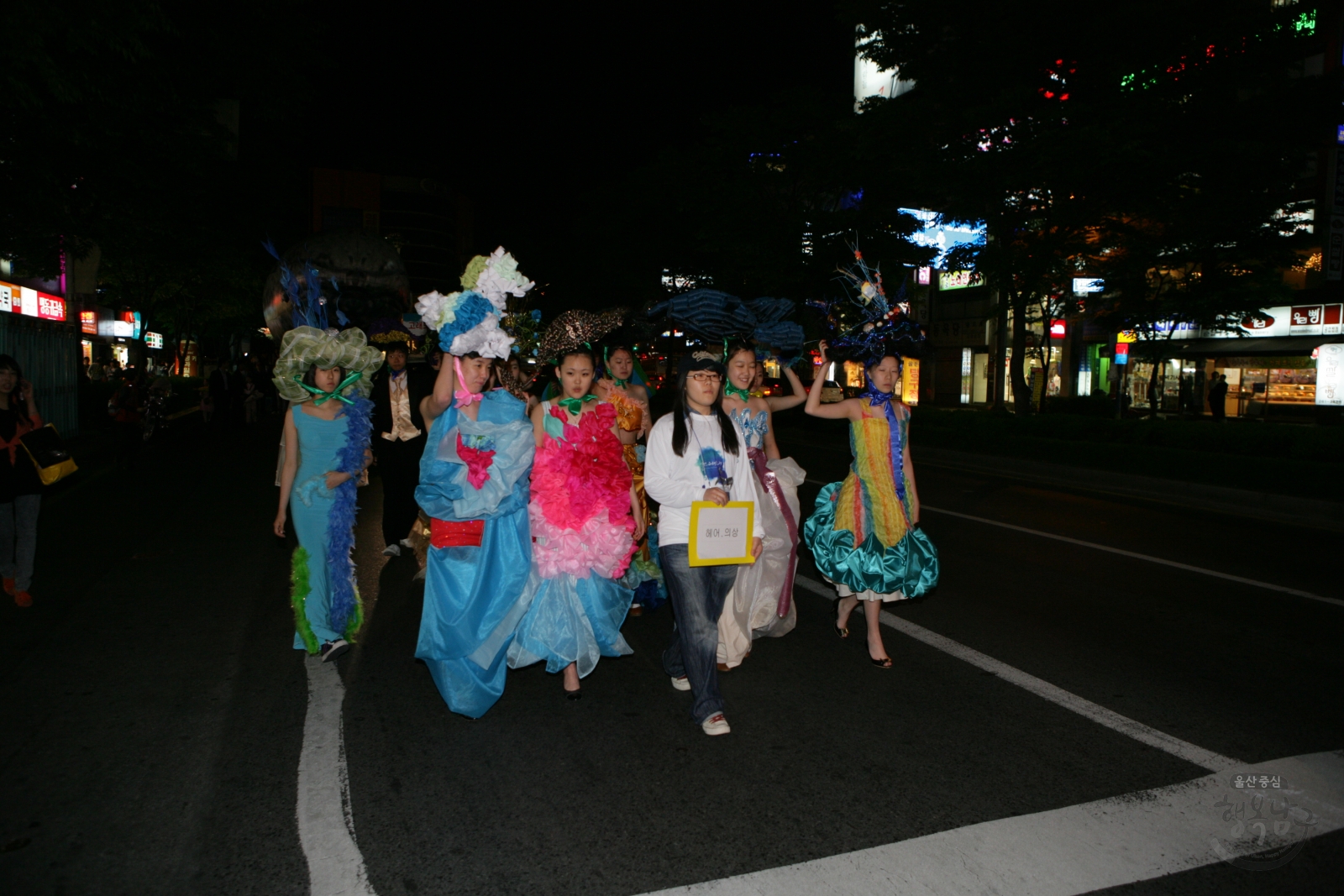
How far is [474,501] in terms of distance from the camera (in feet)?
14.0

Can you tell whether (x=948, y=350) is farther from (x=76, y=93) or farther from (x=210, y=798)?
(x=210, y=798)

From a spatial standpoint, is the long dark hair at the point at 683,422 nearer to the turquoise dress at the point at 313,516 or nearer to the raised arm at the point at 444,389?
the raised arm at the point at 444,389

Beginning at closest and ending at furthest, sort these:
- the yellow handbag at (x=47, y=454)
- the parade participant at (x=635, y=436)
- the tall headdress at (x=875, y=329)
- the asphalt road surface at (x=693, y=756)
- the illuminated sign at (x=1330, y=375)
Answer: the asphalt road surface at (x=693, y=756) → the tall headdress at (x=875, y=329) → the parade participant at (x=635, y=436) → the yellow handbag at (x=47, y=454) → the illuminated sign at (x=1330, y=375)

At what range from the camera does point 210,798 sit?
348 centimetres

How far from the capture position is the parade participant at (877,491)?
5.16 metres

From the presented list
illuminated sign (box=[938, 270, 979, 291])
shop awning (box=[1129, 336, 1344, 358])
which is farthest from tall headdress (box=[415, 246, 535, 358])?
shop awning (box=[1129, 336, 1344, 358])

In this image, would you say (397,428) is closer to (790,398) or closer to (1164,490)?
(790,398)

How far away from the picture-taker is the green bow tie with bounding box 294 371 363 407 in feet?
16.9

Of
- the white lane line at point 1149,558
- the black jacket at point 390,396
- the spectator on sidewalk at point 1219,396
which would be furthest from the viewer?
the spectator on sidewalk at point 1219,396

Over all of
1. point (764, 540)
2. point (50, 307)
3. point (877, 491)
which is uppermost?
point (50, 307)

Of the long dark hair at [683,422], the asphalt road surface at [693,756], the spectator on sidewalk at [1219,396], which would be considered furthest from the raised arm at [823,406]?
Answer: the spectator on sidewalk at [1219,396]

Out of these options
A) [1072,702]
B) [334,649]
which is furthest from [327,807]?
[1072,702]

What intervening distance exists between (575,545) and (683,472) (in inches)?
26.8

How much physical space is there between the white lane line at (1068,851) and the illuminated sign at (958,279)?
15459 mm
